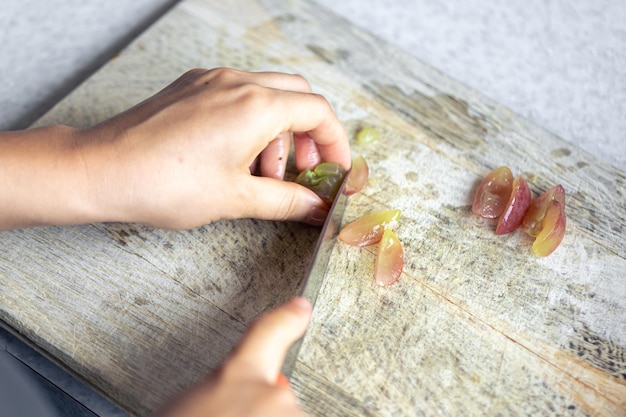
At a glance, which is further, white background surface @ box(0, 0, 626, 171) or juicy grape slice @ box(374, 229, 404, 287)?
white background surface @ box(0, 0, 626, 171)

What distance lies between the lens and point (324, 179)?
3.51ft

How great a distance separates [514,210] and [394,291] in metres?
0.27

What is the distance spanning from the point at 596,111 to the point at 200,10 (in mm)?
998

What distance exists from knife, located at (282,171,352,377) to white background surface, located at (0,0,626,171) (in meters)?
0.64

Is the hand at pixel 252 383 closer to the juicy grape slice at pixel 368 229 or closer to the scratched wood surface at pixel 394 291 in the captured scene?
the scratched wood surface at pixel 394 291

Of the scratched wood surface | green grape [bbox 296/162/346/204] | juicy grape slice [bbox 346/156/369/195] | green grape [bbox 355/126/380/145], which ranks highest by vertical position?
green grape [bbox 296/162/346/204]

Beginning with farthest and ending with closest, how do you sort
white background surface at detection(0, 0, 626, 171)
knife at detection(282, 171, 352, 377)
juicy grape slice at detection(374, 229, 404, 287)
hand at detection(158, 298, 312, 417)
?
1. white background surface at detection(0, 0, 626, 171)
2. juicy grape slice at detection(374, 229, 404, 287)
3. knife at detection(282, 171, 352, 377)
4. hand at detection(158, 298, 312, 417)

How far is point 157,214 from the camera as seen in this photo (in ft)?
3.12

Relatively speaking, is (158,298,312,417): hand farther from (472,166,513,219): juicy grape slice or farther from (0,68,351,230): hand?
(472,166,513,219): juicy grape slice

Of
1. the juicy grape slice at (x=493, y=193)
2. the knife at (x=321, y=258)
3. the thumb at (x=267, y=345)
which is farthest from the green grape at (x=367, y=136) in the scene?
the thumb at (x=267, y=345)

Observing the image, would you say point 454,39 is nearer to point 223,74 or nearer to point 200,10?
point 200,10

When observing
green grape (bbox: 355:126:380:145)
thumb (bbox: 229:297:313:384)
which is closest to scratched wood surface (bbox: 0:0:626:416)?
green grape (bbox: 355:126:380:145)

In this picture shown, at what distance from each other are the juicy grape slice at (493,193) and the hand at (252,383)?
1.59 ft

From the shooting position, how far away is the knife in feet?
2.94
